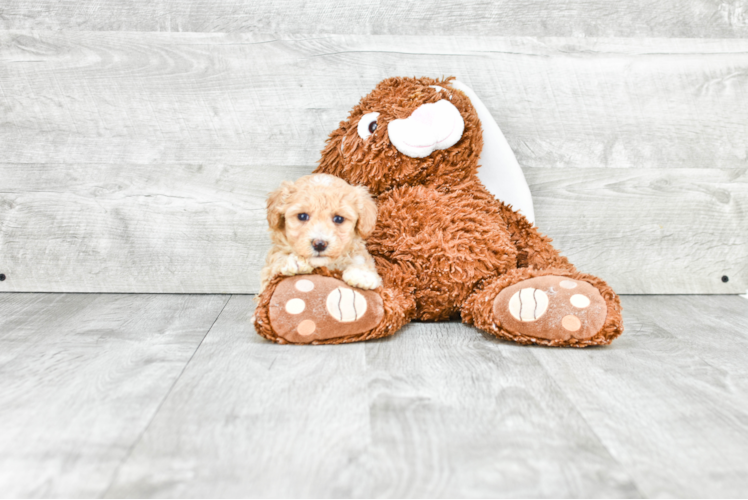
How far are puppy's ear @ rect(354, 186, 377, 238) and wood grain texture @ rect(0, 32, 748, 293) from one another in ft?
1.13

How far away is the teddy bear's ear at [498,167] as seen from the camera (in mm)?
1189

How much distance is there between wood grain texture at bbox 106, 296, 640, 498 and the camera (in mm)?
572

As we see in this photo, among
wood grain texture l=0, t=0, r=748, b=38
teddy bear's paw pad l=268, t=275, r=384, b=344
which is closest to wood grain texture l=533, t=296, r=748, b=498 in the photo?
teddy bear's paw pad l=268, t=275, r=384, b=344

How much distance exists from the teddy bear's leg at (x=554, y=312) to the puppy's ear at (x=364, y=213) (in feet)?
0.76

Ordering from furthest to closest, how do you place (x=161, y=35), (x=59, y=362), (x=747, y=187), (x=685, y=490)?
(x=747, y=187) < (x=161, y=35) < (x=59, y=362) < (x=685, y=490)

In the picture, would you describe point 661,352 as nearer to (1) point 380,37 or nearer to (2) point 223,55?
(1) point 380,37

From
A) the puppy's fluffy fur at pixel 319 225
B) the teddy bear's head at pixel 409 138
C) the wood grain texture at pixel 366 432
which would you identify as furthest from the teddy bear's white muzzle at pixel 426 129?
the wood grain texture at pixel 366 432

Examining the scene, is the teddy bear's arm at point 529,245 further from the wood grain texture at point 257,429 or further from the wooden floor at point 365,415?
the wood grain texture at point 257,429

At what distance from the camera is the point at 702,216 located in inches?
54.4

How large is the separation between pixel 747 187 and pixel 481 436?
1.08m

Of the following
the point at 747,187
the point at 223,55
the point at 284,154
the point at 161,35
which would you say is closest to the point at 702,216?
the point at 747,187

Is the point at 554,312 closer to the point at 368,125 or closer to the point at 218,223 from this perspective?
the point at 368,125

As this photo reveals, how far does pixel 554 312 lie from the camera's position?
3.10 ft

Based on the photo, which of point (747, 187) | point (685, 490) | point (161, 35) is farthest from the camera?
point (747, 187)
